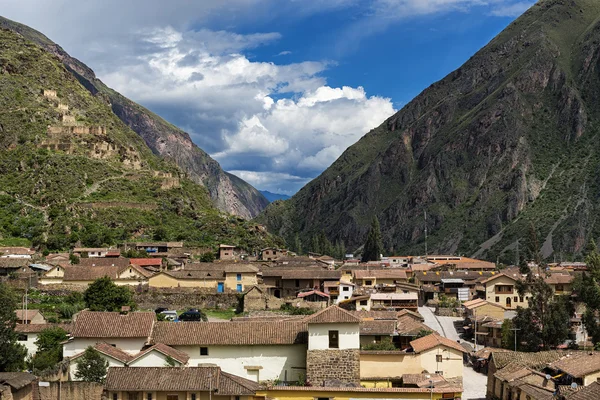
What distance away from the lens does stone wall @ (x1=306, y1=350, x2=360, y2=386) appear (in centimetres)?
4097

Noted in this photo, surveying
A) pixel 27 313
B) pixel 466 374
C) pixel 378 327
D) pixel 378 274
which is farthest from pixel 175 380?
pixel 378 274

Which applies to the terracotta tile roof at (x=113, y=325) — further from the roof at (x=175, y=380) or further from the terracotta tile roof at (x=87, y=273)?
the terracotta tile roof at (x=87, y=273)

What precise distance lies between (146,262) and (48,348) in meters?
37.8

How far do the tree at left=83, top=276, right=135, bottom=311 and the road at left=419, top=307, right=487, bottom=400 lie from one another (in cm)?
2713

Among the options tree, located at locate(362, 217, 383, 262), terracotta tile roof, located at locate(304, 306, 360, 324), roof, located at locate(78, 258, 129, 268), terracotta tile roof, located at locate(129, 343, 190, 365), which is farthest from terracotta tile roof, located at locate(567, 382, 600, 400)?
tree, located at locate(362, 217, 383, 262)

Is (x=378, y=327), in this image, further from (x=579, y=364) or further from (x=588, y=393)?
(x=588, y=393)

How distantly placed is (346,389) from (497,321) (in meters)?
38.1

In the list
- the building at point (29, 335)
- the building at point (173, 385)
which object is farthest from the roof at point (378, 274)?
the building at point (173, 385)

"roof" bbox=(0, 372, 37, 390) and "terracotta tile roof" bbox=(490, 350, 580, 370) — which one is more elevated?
"roof" bbox=(0, 372, 37, 390)

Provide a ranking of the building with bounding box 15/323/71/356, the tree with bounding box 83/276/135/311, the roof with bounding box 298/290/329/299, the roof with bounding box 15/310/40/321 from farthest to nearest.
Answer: the roof with bounding box 298/290/329/299
the tree with bounding box 83/276/135/311
the roof with bounding box 15/310/40/321
the building with bounding box 15/323/71/356

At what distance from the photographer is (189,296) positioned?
71.2 metres

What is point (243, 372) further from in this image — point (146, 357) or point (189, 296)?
point (189, 296)

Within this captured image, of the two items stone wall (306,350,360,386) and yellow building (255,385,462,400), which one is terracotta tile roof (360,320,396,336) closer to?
stone wall (306,350,360,386)

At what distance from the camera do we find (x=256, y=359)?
42969mm
